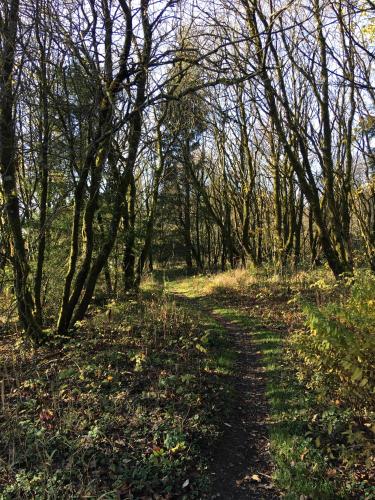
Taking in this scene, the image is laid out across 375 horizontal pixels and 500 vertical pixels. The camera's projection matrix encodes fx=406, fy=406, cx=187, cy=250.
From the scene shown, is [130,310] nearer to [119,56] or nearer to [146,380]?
[146,380]

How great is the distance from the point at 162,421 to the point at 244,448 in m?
0.97

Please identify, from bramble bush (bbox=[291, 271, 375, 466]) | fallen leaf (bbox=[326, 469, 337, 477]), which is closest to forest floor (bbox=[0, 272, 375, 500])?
fallen leaf (bbox=[326, 469, 337, 477])

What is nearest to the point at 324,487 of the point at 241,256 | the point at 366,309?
the point at 366,309

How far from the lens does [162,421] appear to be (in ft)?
15.3

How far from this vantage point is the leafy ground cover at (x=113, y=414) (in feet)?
12.4

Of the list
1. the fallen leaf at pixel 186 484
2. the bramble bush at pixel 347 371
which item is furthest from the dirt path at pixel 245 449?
the bramble bush at pixel 347 371

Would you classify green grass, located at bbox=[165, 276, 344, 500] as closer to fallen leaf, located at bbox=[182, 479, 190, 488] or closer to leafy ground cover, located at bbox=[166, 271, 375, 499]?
leafy ground cover, located at bbox=[166, 271, 375, 499]

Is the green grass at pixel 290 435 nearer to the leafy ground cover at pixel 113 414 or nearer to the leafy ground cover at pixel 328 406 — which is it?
the leafy ground cover at pixel 328 406

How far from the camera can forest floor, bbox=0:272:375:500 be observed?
12.1 feet

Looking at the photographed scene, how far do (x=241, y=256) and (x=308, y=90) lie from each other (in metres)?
9.26

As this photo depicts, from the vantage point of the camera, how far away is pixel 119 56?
673cm

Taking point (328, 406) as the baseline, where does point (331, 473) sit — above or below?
below

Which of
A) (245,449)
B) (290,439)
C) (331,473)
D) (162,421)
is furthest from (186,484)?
(331,473)

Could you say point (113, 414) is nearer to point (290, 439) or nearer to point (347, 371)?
point (290, 439)
